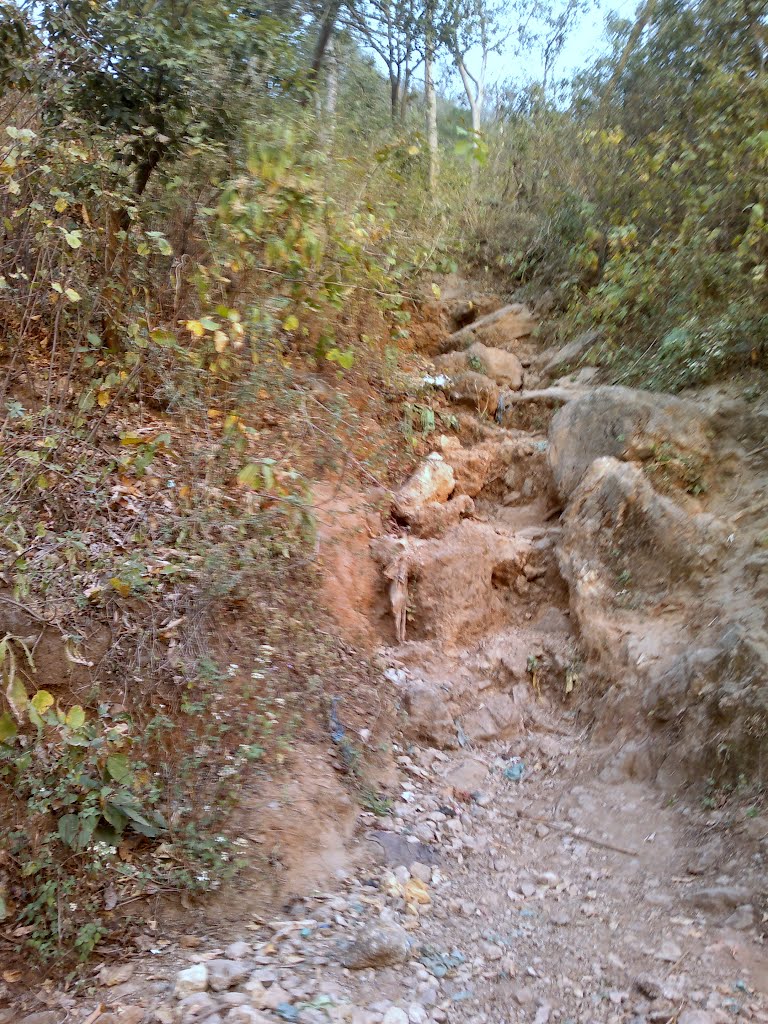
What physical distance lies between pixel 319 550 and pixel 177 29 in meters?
3.44

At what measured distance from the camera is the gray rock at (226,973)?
2.65 metres

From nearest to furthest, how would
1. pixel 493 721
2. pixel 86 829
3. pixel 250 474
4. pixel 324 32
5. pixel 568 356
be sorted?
pixel 86 829 < pixel 250 474 < pixel 493 721 < pixel 324 32 < pixel 568 356

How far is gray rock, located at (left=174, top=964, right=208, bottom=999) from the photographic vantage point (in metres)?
2.60

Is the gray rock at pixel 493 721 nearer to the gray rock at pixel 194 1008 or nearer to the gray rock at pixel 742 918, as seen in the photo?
the gray rock at pixel 742 918

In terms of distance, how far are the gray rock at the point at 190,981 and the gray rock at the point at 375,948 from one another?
54 centimetres

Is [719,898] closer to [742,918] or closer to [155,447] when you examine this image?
[742,918]

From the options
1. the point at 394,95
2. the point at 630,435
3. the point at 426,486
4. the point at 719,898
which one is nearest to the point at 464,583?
the point at 426,486

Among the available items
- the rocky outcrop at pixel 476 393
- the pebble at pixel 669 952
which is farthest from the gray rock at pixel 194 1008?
the rocky outcrop at pixel 476 393

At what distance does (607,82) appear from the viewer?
27.0 ft

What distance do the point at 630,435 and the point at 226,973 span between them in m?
3.99

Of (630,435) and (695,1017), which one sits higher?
(630,435)

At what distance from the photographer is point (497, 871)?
3.71 metres

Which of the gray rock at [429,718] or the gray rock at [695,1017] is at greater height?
the gray rock at [429,718]

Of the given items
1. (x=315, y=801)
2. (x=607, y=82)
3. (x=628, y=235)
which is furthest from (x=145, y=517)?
(x=607, y=82)
